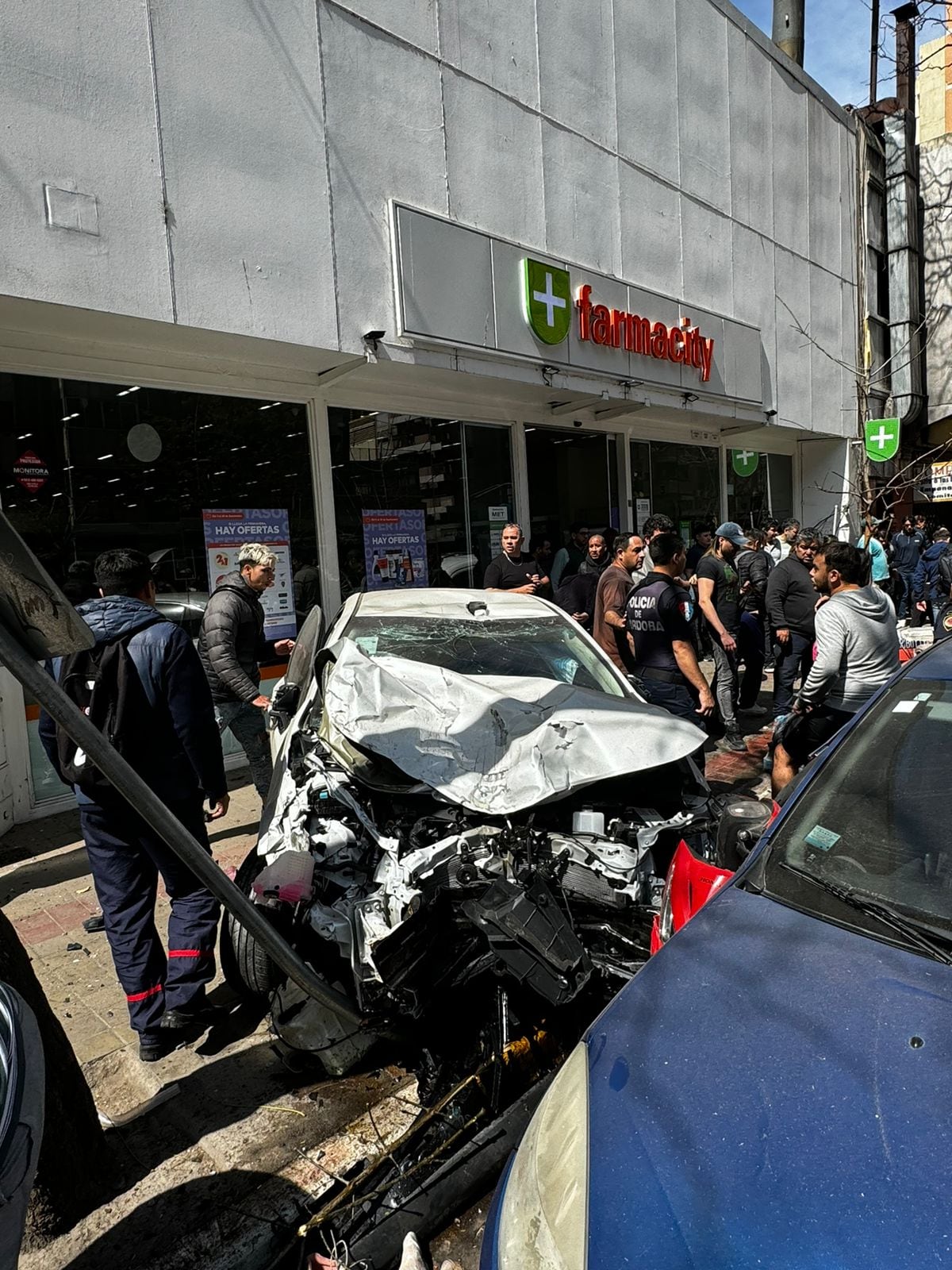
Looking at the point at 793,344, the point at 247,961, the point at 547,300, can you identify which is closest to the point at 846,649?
the point at 247,961

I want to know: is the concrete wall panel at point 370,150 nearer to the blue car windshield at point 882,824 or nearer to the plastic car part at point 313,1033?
the plastic car part at point 313,1033

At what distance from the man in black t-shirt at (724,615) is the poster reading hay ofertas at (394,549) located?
2883 mm

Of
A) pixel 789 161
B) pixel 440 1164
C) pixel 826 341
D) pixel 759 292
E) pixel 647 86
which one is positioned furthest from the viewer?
pixel 826 341

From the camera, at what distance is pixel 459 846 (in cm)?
298

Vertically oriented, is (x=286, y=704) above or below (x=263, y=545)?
below

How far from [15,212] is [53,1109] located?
470cm

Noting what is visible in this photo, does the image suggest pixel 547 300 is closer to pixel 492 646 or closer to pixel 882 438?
pixel 492 646

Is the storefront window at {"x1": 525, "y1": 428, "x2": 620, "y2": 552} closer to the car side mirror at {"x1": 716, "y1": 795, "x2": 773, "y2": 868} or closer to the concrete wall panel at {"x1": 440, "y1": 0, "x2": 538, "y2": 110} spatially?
the concrete wall panel at {"x1": 440, "y1": 0, "x2": 538, "y2": 110}

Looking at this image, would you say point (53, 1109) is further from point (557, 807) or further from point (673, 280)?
point (673, 280)

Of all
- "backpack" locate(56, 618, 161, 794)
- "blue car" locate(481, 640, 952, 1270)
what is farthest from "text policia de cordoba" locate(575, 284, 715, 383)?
"blue car" locate(481, 640, 952, 1270)

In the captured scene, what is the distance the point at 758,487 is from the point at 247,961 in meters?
12.9

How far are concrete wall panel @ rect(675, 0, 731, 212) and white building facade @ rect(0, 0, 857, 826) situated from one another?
0.04m

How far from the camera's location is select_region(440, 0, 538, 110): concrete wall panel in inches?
283

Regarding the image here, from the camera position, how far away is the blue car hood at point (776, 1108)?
48.9 inches
